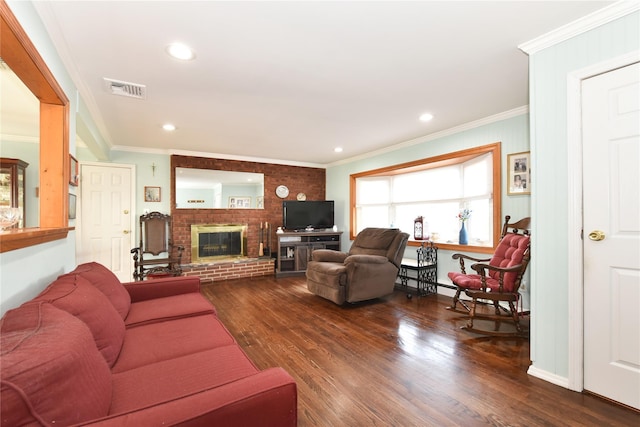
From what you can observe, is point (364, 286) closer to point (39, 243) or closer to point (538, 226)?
point (538, 226)

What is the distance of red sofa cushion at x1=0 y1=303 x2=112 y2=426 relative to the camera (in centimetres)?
66

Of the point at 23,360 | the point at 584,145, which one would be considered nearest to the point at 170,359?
the point at 23,360

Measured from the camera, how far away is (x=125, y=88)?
2623mm

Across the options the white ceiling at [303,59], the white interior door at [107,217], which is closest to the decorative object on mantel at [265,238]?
the white interior door at [107,217]

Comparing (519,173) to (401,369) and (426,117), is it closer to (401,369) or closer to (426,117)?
(426,117)

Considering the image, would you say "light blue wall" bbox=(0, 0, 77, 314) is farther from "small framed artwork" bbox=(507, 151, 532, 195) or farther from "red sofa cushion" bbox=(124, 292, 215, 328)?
"small framed artwork" bbox=(507, 151, 532, 195)

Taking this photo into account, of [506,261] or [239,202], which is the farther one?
[239,202]

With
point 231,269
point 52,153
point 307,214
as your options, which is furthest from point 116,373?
point 307,214

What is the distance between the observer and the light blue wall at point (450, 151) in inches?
128

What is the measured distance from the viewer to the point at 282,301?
12.7 ft

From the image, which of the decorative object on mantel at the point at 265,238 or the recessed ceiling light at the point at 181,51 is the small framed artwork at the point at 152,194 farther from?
the recessed ceiling light at the point at 181,51

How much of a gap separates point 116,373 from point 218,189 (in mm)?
4398

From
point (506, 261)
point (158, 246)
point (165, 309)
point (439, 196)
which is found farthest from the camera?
point (158, 246)

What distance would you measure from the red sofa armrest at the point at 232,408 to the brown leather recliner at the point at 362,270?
2635mm
